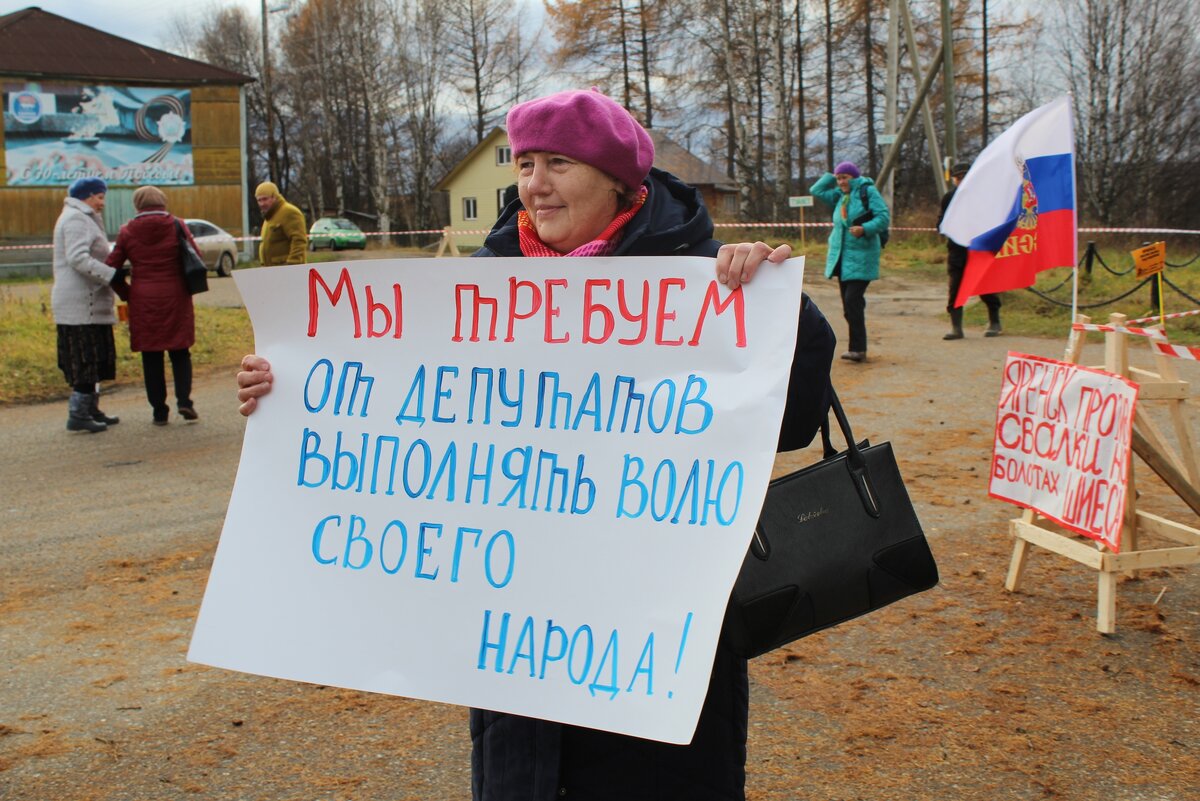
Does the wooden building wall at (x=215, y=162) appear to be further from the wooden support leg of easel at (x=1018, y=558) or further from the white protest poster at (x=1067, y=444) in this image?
the wooden support leg of easel at (x=1018, y=558)

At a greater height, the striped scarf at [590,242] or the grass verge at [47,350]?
the striped scarf at [590,242]

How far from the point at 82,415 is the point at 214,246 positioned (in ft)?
70.5

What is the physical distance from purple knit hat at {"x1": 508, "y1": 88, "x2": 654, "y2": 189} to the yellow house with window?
55.8 m

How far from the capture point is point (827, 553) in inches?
80.7

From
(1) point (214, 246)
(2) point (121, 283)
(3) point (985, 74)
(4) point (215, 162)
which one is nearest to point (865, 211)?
(2) point (121, 283)

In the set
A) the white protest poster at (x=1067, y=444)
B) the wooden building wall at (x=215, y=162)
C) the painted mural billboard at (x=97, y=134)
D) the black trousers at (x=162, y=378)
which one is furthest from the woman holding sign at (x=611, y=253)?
the painted mural billboard at (x=97, y=134)

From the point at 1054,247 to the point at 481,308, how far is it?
13.4 feet

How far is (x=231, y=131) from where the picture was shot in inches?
1443

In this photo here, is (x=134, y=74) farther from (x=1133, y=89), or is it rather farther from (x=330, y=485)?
(x=330, y=485)

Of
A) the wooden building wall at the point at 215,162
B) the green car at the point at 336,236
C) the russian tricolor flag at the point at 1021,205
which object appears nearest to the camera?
the russian tricolor flag at the point at 1021,205

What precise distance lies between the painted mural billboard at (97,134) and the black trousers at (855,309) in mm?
30090

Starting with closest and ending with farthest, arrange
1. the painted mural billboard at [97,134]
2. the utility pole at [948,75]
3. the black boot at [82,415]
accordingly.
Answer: the black boot at [82,415], the utility pole at [948,75], the painted mural billboard at [97,134]

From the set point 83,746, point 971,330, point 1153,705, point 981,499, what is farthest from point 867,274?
point 83,746

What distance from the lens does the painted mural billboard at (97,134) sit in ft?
113
